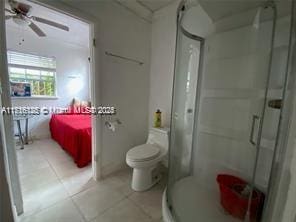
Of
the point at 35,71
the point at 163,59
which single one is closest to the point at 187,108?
the point at 163,59

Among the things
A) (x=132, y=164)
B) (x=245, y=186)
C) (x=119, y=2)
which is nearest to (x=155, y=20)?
(x=119, y=2)

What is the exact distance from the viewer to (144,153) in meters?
1.74

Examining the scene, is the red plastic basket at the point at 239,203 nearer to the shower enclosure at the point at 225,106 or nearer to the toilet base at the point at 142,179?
the shower enclosure at the point at 225,106

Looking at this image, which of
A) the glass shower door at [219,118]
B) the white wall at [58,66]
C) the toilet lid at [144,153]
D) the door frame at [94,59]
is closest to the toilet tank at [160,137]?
the toilet lid at [144,153]

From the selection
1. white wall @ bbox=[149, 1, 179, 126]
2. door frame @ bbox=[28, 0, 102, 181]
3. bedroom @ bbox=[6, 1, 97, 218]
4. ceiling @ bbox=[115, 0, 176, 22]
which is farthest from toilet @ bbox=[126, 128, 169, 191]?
ceiling @ bbox=[115, 0, 176, 22]

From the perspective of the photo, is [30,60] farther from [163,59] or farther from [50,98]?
[163,59]

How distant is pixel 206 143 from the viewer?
5.58 ft

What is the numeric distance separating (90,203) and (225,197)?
1320mm

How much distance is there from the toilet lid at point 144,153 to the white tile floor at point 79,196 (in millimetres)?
433

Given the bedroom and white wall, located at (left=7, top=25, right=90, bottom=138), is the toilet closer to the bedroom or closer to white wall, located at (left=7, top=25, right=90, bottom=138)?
the bedroom

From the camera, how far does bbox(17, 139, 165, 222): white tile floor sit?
1.38m

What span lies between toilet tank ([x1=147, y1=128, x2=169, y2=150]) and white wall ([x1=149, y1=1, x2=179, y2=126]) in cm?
25

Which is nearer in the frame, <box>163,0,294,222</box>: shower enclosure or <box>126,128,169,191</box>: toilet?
<box>163,0,294,222</box>: shower enclosure

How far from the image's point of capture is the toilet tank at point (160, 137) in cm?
193
